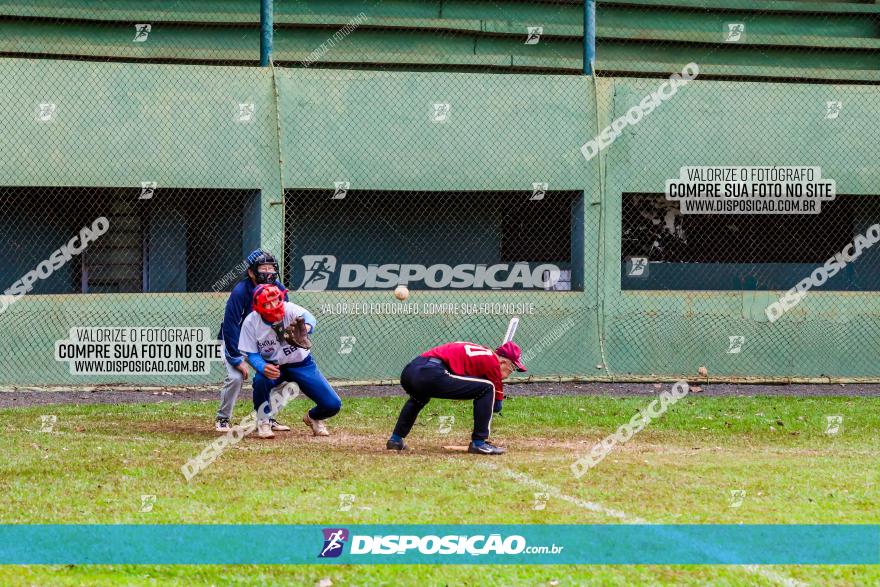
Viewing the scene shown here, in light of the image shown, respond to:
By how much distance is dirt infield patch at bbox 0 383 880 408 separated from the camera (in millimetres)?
14516

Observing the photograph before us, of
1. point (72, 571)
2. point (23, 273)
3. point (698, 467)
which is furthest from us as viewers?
point (23, 273)

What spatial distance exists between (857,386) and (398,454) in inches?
355

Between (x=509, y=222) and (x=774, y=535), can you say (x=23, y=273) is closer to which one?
(x=509, y=222)

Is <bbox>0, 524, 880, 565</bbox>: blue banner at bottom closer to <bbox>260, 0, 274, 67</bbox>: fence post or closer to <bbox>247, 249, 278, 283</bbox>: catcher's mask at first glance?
<bbox>247, 249, 278, 283</bbox>: catcher's mask

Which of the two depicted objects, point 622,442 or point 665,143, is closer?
point 622,442

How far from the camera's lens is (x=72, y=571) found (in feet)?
19.4

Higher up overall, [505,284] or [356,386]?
[505,284]

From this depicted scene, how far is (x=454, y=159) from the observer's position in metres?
16.5

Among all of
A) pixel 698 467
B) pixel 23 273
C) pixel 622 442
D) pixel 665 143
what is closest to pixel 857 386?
pixel 665 143

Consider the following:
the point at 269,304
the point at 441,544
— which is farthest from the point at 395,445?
the point at 441,544

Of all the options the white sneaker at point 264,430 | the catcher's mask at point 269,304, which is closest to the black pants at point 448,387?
the catcher's mask at point 269,304

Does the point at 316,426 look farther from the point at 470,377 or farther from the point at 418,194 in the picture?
the point at 418,194

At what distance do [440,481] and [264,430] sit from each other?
9.68ft

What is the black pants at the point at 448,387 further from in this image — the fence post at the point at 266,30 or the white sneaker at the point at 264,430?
the fence post at the point at 266,30
